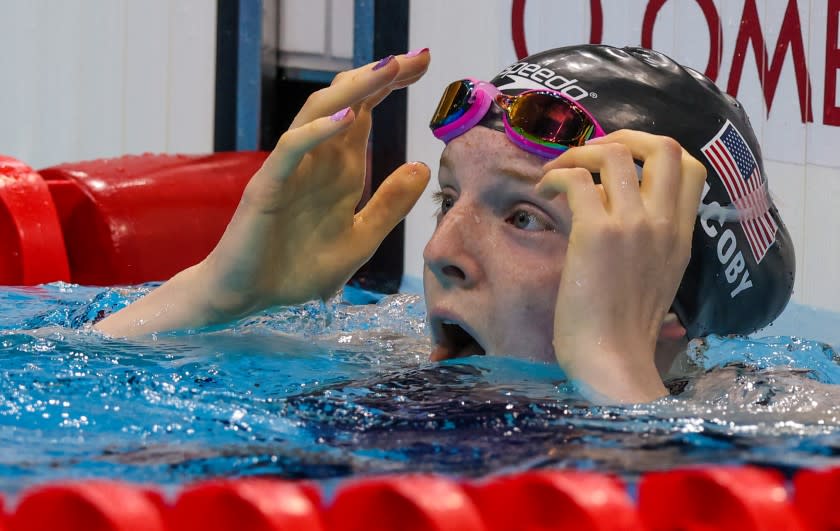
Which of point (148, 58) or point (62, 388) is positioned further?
point (148, 58)

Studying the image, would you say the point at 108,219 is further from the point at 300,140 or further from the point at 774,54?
the point at 774,54

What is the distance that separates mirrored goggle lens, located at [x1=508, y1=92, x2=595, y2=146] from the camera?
1664 mm

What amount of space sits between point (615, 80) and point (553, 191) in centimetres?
32

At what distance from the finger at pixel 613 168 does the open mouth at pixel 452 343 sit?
290 mm

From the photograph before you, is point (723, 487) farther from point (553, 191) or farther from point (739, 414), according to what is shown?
point (553, 191)

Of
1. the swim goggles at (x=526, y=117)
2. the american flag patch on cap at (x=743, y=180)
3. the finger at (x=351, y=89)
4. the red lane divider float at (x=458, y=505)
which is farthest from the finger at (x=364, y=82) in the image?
the red lane divider float at (x=458, y=505)

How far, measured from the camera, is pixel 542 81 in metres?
1.78

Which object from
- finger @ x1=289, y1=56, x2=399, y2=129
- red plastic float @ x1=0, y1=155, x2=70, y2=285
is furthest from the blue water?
red plastic float @ x1=0, y1=155, x2=70, y2=285

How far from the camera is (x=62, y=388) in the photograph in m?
1.50

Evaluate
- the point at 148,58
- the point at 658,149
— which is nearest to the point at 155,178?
the point at 148,58

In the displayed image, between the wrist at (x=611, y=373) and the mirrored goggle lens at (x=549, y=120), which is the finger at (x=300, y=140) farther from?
the wrist at (x=611, y=373)

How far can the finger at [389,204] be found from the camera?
210 cm

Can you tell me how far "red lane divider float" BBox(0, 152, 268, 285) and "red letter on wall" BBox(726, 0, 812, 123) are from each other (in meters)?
1.66

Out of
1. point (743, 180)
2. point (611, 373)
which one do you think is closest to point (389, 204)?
point (743, 180)
